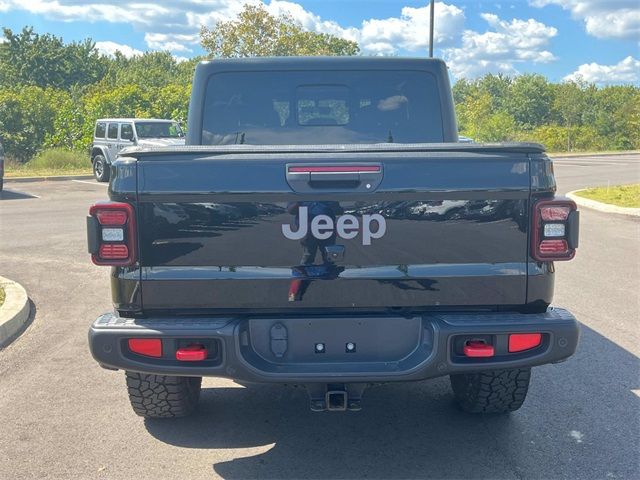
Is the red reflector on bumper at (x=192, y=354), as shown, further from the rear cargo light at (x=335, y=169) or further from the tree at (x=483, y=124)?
the tree at (x=483, y=124)

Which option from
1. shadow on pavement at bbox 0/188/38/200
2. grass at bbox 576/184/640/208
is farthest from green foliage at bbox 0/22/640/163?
grass at bbox 576/184/640/208

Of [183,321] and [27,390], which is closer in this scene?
[183,321]

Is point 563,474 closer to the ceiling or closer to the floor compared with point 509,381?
closer to the floor

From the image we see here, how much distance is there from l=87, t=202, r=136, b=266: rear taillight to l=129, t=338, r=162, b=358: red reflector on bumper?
362 mm

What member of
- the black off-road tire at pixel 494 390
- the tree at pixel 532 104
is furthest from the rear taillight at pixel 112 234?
the tree at pixel 532 104

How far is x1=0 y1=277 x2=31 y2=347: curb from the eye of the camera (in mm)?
5707

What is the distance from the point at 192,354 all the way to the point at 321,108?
223 cm

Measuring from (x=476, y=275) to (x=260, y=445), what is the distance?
61.4 inches

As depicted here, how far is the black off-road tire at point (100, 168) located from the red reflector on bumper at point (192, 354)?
1984 cm

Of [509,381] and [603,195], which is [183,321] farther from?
[603,195]

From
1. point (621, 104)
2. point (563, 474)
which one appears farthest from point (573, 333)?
point (621, 104)

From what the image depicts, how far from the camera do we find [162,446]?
3.78m

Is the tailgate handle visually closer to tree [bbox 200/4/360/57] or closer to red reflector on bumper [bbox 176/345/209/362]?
red reflector on bumper [bbox 176/345/209/362]

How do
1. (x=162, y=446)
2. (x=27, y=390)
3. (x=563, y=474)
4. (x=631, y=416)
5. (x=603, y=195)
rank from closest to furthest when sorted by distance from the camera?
1. (x=563, y=474)
2. (x=162, y=446)
3. (x=631, y=416)
4. (x=27, y=390)
5. (x=603, y=195)
